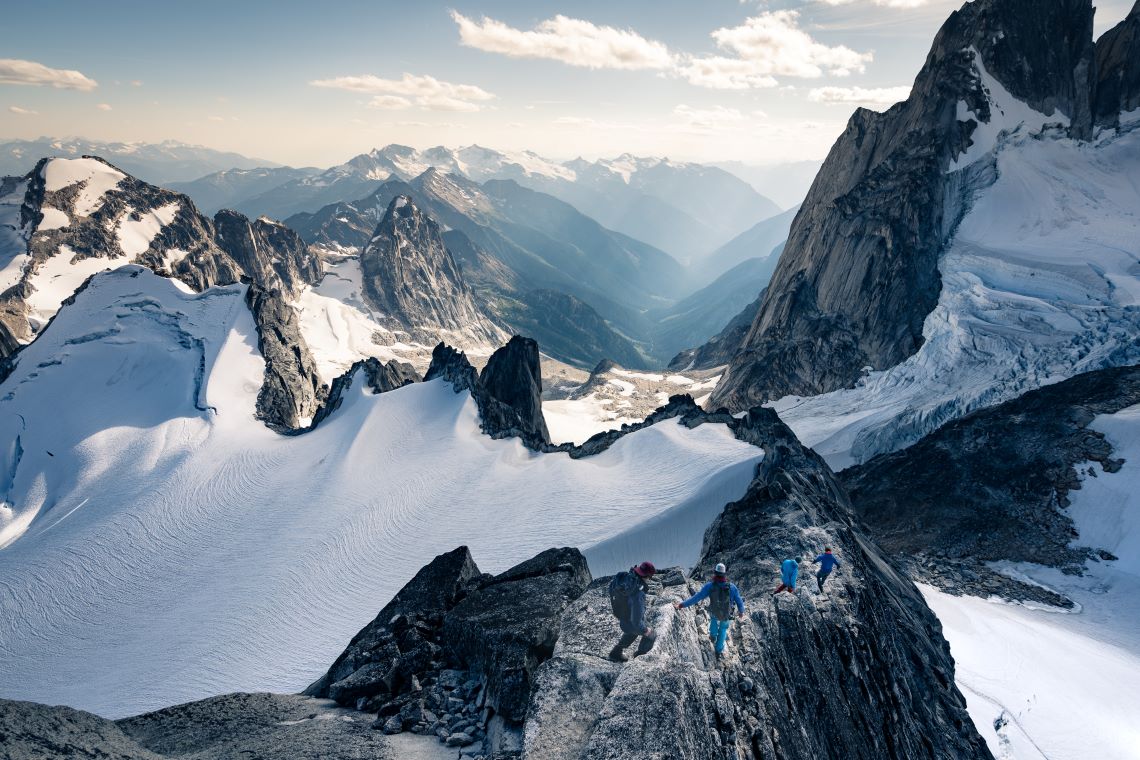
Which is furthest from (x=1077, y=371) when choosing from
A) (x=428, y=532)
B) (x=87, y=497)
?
(x=87, y=497)

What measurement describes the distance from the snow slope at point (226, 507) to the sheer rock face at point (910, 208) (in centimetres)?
4954

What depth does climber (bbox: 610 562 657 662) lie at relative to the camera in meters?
14.8

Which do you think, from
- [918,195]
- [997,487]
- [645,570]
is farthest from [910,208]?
[645,570]

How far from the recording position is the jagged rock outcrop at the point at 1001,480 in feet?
158

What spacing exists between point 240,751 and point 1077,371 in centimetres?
8147

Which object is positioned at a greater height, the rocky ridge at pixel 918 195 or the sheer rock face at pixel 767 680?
the rocky ridge at pixel 918 195

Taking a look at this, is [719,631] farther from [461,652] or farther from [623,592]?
[461,652]

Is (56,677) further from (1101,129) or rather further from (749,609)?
(1101,129)

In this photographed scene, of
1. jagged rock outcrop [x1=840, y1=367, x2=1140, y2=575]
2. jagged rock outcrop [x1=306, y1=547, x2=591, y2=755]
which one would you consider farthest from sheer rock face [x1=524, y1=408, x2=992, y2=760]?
jagged rock outcrop [x1=840, y1=367, x2=1140, y2=575]

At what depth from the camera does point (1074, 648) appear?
36.5 metres

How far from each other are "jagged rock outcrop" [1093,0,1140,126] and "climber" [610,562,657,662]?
411ft

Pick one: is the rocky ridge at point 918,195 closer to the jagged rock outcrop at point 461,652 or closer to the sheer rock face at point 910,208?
the sheer rock face at point 910,208

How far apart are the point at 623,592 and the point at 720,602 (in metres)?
2.48

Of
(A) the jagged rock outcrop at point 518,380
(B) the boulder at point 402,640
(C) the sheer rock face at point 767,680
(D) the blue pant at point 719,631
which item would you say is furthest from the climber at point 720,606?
(A) the jagged rock outcrop at point 518,380
